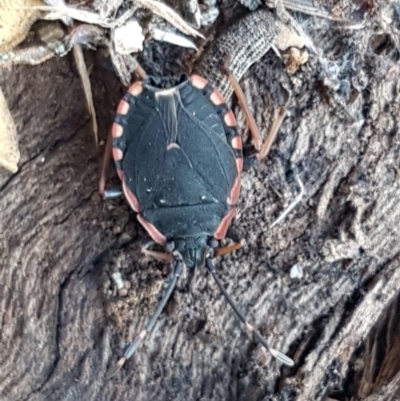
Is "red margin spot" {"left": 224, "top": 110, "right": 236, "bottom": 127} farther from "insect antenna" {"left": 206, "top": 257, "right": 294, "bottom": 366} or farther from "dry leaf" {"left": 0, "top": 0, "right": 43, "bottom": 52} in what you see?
"dry leaf" {"left": 0, "top": 0, "right": 43, "bottom": 52}

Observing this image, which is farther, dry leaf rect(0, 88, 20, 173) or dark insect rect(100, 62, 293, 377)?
dark insect rect(100, 62, 293, 377)

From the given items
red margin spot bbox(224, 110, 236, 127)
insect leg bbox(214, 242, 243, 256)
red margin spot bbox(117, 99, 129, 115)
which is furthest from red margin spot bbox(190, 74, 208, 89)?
insect leg bbox(214, 242, 243, 256)

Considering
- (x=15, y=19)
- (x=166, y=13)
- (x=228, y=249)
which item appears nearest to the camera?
(x=15, y=19)

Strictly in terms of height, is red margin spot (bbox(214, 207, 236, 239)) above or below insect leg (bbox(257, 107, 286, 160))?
below

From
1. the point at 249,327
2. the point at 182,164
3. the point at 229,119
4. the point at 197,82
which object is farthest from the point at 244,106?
the point at 249,327

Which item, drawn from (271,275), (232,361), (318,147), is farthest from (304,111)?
(232,361)

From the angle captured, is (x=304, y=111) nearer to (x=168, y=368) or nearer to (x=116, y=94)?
(x=116, y=94)

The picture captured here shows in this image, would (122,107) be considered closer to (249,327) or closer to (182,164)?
(182,164)
